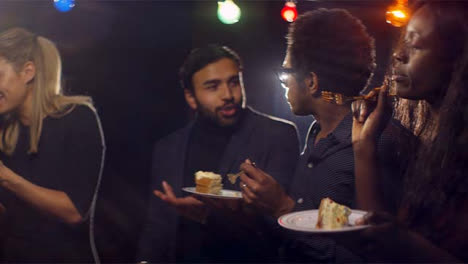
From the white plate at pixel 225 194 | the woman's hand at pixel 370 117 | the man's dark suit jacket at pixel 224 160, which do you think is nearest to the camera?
the woman's hand at pixel 370 117

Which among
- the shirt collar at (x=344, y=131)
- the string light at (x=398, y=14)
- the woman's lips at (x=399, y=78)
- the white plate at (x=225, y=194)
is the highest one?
the string light at (x=398, y=14)

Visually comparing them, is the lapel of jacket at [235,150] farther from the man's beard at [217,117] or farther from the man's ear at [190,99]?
the man's ear at [190,99]

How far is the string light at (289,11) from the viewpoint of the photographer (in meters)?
2.87

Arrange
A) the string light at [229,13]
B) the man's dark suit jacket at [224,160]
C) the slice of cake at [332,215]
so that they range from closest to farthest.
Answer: the slice of cake at [332,215] → the man's dark suit jacket at [224,160] → the string light at [229,13]

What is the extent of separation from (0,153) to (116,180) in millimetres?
730

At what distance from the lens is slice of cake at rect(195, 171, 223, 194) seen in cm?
277

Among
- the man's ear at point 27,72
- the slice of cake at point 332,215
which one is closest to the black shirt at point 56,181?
the man's ear at point 27,72

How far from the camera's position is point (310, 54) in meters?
2.75

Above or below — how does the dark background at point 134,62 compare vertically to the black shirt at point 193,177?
above

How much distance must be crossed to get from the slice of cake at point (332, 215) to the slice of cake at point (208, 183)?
2.06 ft

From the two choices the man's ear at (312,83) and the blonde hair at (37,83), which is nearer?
the man's ear at (312,83)

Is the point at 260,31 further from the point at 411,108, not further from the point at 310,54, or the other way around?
the point at 411,108

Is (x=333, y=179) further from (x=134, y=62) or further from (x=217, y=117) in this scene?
(x=134, y=62)

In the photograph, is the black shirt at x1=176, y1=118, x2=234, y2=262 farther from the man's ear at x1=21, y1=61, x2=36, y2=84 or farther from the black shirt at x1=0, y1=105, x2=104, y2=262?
the man's ear at x1=21, y1=61, x2=36, y2=84
